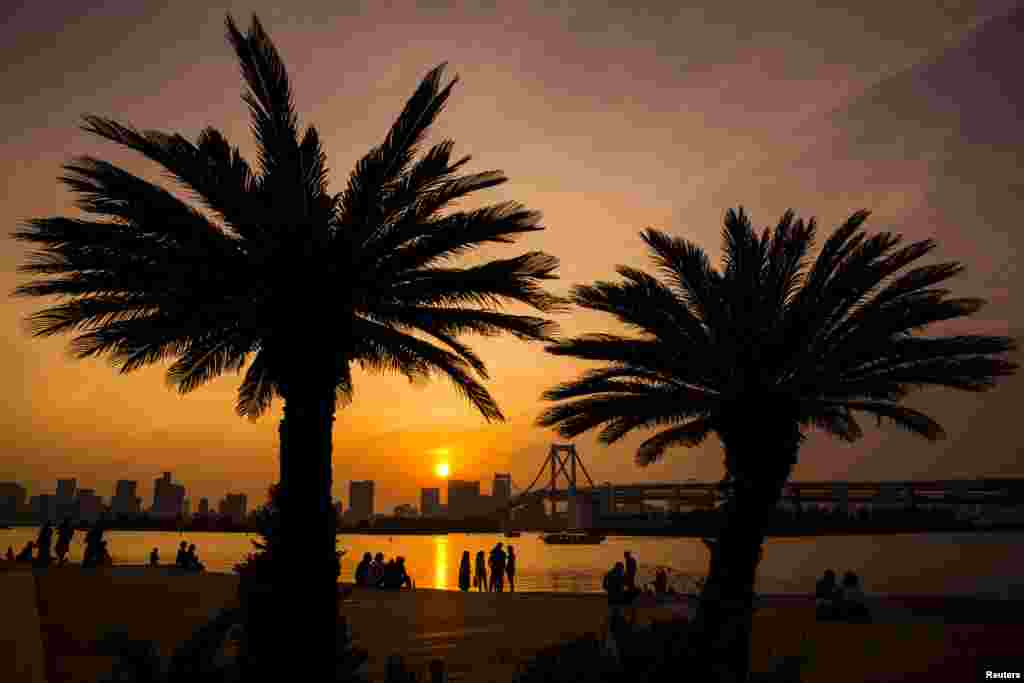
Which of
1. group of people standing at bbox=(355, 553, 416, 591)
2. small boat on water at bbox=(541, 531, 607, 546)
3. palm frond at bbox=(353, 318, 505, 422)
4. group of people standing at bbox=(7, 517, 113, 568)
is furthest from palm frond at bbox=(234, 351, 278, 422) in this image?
small boat on water at bbox=(541, 531, 607, 546)

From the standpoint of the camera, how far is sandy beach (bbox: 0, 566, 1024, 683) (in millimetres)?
12523

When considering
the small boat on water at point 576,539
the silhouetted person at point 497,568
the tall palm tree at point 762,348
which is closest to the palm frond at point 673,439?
the tall palm tree at point 762,348

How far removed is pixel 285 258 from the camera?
9.52 metres

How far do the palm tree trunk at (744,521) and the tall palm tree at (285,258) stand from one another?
5.32 metres

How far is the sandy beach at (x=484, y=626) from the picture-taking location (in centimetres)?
1252

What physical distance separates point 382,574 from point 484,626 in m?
12.4

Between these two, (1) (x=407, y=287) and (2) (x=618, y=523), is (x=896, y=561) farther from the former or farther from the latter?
(1) (x=407, y=287)

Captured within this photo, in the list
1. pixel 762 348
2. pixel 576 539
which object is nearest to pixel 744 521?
pixel 762 348

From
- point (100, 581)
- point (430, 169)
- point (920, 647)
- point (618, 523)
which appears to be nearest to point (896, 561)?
point (618, 523)

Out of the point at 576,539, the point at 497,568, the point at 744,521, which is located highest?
the point at 744,521

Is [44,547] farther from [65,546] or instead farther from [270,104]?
[270,104]

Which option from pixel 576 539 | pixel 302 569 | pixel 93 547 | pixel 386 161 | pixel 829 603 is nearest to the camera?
pixel 302 569

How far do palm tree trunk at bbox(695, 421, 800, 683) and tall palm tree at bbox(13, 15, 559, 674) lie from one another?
5.32 m

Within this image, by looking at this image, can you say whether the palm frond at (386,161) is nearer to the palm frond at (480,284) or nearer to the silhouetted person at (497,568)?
A: the palm frond at (480,284)
